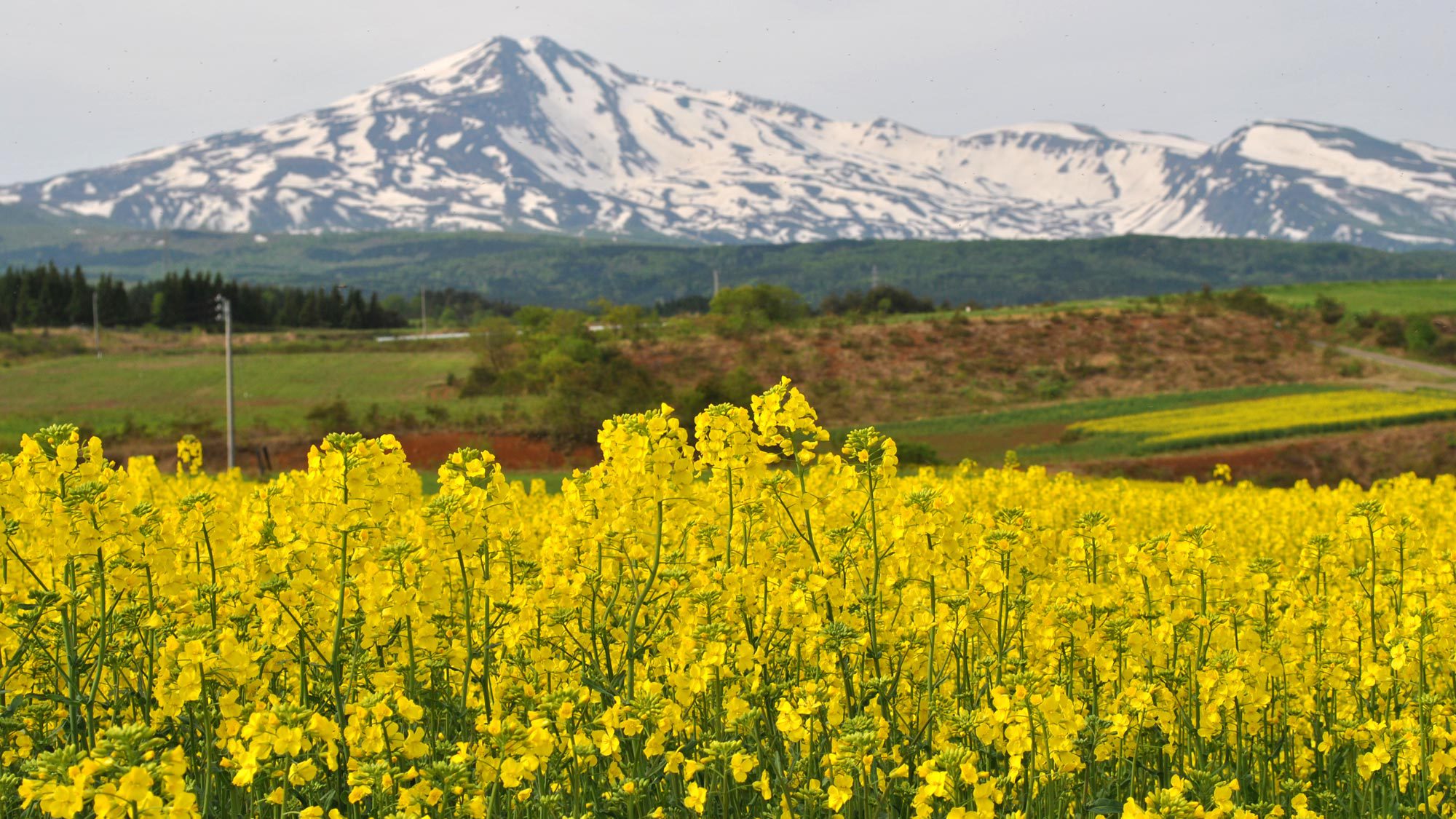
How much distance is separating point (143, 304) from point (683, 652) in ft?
452

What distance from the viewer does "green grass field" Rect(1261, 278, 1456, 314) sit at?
122 m

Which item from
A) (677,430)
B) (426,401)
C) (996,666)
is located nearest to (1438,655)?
(996,666)

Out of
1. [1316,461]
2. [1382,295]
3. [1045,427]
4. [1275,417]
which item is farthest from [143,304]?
[1382,295]

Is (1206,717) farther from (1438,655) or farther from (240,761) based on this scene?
(240,761)

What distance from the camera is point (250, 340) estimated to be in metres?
98.0

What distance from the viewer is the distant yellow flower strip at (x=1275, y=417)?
1944 inches

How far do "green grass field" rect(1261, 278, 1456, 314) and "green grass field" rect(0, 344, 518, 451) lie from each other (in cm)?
8589

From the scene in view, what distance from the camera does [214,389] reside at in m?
73.5

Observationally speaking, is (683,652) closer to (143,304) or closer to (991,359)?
(991,359)

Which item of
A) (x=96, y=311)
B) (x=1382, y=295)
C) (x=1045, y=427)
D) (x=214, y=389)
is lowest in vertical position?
(x=1045, y=427)

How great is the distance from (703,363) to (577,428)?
2883 centimetres

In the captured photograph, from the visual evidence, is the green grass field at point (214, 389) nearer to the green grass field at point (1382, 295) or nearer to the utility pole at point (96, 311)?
the utility pole at point (96, 311)

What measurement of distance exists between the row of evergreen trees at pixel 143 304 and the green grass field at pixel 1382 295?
104 metres

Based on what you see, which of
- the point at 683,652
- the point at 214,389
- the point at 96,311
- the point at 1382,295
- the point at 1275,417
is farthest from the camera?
the point at 1382,295
